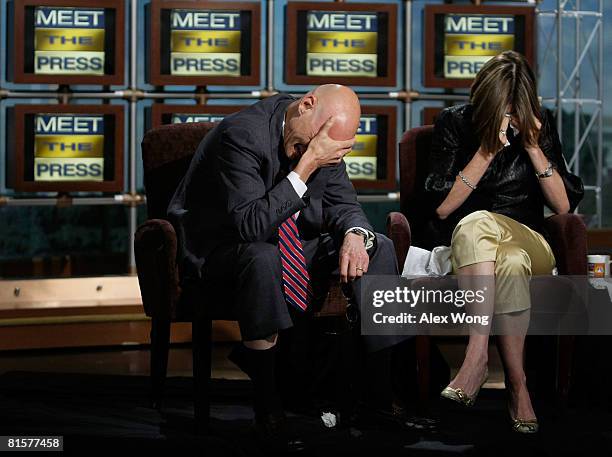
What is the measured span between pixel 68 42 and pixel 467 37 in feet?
6.88

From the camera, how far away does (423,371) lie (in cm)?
292

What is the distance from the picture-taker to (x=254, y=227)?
98.4 inches

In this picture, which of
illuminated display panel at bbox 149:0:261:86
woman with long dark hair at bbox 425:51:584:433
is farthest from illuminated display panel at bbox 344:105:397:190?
woman with long dark hair at bbox 425:51:584:433

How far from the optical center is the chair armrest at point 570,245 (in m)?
2.96

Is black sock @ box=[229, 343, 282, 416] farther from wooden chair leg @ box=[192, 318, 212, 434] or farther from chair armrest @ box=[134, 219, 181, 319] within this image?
chair armrest @ box=[134, 219, 181, 319]

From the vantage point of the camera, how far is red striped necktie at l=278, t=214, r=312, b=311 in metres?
2.61

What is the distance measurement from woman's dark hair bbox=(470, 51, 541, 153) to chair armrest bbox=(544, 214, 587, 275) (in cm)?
29

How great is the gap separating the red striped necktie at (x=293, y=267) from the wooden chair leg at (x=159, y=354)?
21.7 inches

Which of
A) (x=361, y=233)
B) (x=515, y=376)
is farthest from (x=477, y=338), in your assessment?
(x=361, y=233)

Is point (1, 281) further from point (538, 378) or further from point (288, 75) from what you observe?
point (538, 378)

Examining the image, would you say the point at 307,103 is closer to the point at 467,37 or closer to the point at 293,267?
the point at 293,267

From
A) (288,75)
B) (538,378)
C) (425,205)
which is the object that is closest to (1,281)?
(288,75)

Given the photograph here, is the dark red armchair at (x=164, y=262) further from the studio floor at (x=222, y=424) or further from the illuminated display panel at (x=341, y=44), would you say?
the illuminated display panel at (x=341, y=44)

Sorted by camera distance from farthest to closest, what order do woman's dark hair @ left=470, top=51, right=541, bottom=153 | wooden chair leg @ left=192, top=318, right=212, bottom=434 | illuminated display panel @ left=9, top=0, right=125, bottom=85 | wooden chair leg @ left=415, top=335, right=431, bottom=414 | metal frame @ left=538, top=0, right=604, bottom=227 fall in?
metal frame @ left=538, top=0, right=604, bottom=227, illuminated display panel @ left=9, top=0, right=125, bottom=85, woman's dark hair @ left=470, top=51, right=541, bottom=153, wooden chair leg @ left=415, top=335, right=431, bottom=414, wooden chair leg @ left=192, top=318, right=212, bottom=434
